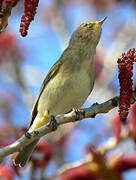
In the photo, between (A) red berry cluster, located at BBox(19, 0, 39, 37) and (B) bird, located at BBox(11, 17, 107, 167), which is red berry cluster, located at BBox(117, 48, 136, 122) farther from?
(B) bird, located at BBox(11, 17, 107, 167)

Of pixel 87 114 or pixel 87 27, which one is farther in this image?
pixel 87 27

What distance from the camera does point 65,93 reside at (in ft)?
12.7

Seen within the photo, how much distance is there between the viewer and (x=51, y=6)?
27.5 feet

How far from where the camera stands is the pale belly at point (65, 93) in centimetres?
385

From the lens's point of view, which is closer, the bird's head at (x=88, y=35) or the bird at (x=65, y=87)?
the bird at (x=65, y=87)

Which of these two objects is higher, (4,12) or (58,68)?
(4,12)

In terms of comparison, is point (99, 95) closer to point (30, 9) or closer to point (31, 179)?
point (31, 179)

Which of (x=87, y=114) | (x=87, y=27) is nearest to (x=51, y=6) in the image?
(x=87, y=27)

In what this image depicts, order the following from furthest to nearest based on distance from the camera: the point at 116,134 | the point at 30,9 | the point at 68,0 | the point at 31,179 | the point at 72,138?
the point at 68,0, the point at 72,138, the point at 116,134, the point at 31,179, the point at 30,9

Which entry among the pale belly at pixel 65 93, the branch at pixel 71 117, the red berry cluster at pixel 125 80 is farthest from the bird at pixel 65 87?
the red berry cluster at pixel 125 80

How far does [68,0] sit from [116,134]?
5152 millimetres

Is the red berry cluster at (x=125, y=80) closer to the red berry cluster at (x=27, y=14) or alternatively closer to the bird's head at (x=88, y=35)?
the red berry cluster at (x=27, y=14)

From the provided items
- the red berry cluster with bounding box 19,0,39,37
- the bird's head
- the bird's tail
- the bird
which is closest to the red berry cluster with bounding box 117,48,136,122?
the red berry cluster with bounding box 19,0,39,37

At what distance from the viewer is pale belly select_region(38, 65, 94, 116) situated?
385cm
